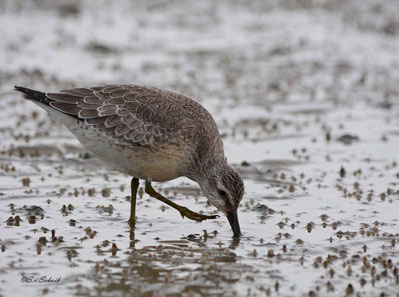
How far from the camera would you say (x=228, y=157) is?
12.5 metres

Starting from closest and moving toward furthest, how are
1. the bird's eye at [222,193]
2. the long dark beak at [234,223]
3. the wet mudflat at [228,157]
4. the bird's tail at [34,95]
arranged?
the wet mudflat at [228,157] < the long dark beak at [234,223] < the bird's eye at [222,193] < the bird's tail at [34,95]

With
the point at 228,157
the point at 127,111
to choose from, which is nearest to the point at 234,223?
the point at 127,111

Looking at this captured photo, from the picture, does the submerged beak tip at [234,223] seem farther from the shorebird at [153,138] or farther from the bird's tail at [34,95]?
the bird's tail at [34,95]

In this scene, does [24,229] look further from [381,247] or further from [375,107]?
[375,107]

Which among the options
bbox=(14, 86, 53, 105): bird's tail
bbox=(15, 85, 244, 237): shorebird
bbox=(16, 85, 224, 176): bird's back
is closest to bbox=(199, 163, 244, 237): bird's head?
bbox=(15, 85, 244, 237): shorebird

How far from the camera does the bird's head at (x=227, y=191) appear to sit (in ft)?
28.7

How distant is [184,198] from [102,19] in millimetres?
14937

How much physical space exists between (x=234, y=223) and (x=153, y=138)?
1.53 metres

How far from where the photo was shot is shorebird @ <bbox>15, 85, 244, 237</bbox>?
894cm

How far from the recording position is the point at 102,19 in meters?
24.0

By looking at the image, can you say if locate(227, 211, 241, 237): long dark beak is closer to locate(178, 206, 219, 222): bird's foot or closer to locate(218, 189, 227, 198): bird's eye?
locate(218, 189, 227, 198): bird's eye

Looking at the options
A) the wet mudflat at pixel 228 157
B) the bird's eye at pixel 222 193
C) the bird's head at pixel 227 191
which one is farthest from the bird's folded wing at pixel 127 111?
the wet mudflat at pixel 228 157

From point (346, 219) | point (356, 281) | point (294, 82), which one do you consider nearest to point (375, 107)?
point (294, 82)

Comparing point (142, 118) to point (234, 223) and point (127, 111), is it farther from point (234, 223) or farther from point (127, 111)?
point (234, 223)
